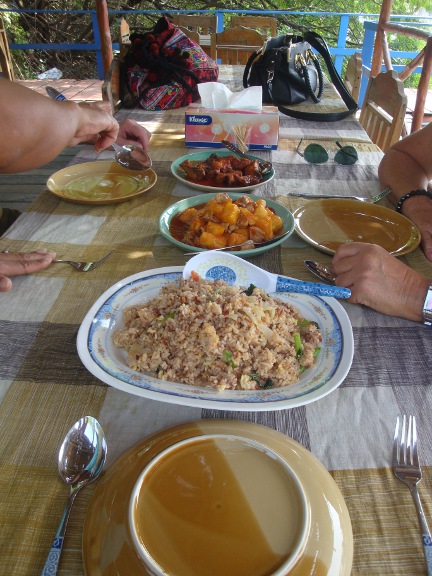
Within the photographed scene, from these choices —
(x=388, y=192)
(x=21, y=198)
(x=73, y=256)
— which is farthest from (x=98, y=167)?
(x=21, y=198)

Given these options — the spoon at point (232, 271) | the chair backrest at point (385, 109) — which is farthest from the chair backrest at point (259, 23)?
the spoon at point (232, 271)

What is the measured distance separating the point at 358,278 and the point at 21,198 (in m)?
2.64

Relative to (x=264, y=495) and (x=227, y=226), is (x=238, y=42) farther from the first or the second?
(x=264, y=495)

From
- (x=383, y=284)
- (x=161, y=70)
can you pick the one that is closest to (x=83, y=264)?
(x=383, y=284)

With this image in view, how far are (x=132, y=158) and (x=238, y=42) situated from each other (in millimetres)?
2909

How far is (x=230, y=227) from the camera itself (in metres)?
1.13

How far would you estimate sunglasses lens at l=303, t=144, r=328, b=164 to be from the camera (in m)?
1.75

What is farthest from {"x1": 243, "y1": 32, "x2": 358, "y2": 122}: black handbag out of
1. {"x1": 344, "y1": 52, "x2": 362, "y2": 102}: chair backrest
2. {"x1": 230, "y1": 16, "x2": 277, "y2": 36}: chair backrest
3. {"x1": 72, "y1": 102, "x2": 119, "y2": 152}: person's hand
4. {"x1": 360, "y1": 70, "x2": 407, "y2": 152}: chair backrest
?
{"x1": 230, "y1": 16, "x2": 277, "y2": 36}: chair backrest

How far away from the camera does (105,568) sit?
0.45 m

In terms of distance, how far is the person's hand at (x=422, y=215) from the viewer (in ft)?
3.94

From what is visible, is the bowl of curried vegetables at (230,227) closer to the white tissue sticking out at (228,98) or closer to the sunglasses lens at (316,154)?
the sunglasses lens at (316,154)

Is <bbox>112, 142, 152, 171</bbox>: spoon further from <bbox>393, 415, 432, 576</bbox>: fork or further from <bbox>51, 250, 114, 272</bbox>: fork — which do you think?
<bbox>393, 415, 432, 576</bbox>: fork

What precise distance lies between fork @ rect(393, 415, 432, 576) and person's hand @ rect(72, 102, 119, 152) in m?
1.01

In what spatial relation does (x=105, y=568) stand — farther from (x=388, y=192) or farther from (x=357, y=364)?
(x=388, y=192)
